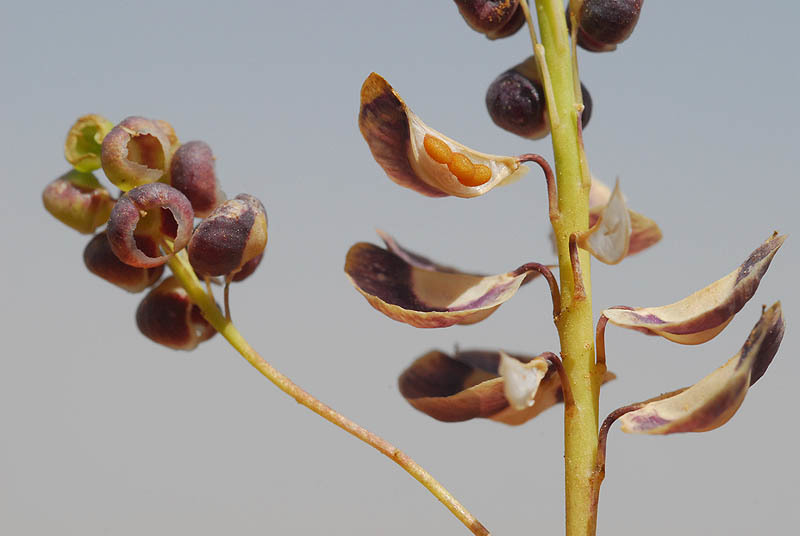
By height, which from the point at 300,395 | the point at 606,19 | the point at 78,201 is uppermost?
the point at 606,19

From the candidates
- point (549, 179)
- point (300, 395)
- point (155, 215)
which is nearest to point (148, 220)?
point (155, 215)

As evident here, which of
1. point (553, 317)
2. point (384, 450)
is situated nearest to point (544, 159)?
point (553, 317)

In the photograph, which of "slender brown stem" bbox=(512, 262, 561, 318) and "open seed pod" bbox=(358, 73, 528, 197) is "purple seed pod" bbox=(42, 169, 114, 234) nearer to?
"open seed pod" bbox=(358, 73, 528, 197)

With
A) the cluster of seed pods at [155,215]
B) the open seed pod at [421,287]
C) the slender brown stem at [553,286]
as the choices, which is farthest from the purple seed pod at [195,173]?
the slender brown stem at [553,286]

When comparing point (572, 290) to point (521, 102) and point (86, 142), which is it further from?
point (86, 142)

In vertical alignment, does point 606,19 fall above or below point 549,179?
above
